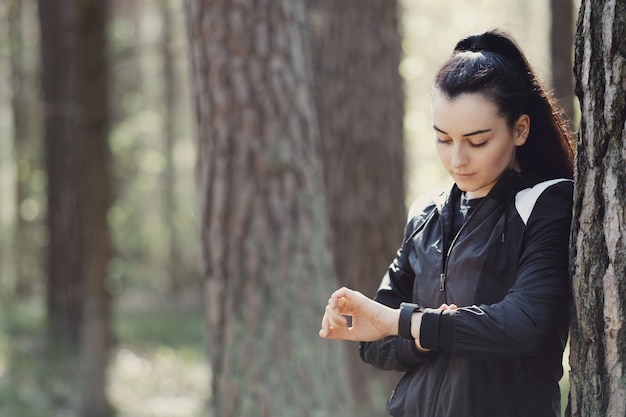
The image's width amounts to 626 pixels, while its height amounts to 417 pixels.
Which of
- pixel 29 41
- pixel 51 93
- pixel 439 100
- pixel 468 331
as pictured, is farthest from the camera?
pixel 29 41

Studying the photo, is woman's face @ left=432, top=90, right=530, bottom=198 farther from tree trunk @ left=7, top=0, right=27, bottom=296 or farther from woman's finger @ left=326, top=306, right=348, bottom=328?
tree trunk @ left=7, top=0, right=27, bottom=296

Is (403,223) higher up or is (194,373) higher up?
(403,223)

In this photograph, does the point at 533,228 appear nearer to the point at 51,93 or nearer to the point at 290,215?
the point at 290,215

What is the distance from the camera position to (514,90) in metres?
2.24

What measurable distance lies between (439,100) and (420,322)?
59 centimetres

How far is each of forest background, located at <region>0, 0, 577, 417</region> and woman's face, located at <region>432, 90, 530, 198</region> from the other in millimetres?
4652

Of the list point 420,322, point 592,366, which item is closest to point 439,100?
point 420,322

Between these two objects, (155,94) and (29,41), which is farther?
(155,94)

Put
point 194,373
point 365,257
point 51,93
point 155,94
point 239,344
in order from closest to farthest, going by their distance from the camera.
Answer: point 239,344
point 365,257
point 51,93
point 194,373
point 155,94

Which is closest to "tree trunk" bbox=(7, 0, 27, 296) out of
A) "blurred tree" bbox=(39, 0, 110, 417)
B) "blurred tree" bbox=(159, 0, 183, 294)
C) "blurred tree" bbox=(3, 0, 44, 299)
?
"blurred tree" bbox=(3, 0, 44, 299)

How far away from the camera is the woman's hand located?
85.6 inches

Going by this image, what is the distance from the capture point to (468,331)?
2.06 metres

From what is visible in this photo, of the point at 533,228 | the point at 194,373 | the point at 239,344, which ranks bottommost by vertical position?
the point at 194,373

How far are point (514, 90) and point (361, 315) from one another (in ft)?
2.34
